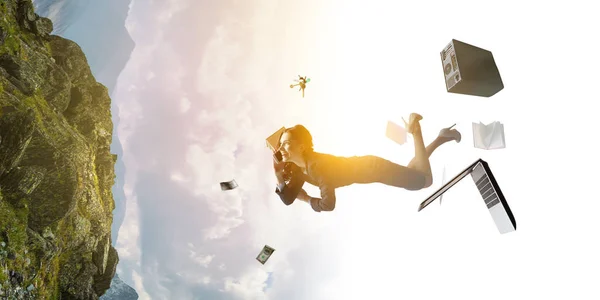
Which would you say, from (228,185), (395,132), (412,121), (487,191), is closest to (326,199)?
(395,132)

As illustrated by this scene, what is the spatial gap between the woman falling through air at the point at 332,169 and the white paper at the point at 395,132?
A: 19cm

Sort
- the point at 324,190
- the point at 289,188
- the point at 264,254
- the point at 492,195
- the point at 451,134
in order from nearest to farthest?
the point at 492,195 < the point at 324,190 < the point at 289,188 < the point at 451,134 < the point at 264,254

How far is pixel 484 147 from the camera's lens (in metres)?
5.40

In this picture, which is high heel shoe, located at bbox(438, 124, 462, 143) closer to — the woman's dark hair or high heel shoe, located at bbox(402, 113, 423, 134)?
high heel shoe, located at bbox(402, 113, 423, 134)

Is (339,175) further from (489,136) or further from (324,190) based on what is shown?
(489,136)

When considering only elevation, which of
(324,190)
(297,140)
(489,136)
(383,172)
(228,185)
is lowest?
(324,190)

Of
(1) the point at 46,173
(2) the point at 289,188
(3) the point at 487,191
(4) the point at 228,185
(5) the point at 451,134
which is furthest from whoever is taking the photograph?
(1) the point at 46,173

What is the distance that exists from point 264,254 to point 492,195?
19.6 feet

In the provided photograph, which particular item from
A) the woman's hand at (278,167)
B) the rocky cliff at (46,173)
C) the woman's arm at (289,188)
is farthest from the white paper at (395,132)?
the rocky cliff at (46,173)

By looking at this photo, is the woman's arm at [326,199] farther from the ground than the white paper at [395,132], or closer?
closer

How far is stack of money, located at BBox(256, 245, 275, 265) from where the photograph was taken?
788cm

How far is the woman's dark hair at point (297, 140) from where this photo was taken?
5293mm

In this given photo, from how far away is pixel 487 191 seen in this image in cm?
459

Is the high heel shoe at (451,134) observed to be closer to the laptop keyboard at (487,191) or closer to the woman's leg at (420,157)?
the woman's leg at (420,157)
